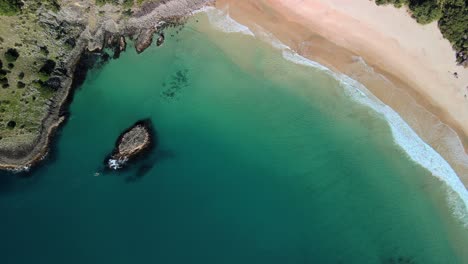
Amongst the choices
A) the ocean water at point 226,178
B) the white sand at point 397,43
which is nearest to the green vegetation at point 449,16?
the white sand at point 397,43

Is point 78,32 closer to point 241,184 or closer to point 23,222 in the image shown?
point 23,222

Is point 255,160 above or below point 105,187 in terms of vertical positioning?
above

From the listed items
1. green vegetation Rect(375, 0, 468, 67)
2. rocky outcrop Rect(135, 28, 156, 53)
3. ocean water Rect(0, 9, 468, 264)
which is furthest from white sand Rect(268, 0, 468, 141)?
rocky outcrop Rect(135, 28, 156, 53)

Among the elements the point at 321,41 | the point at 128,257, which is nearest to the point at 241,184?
the point at 128,257

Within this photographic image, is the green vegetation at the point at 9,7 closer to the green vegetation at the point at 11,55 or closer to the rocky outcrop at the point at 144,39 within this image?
the green vegetation at the point at 11,55

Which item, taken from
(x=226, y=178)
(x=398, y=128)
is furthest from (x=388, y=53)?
(x=226, y=178)

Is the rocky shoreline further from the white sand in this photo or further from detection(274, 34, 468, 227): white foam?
detection(274, 34, 468, 227): white foam

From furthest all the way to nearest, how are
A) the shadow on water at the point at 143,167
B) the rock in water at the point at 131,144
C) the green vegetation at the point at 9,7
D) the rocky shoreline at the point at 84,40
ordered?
the shadow on water at the point at 143,167 < the rock in water at the point at 131,144 < the rocky shoreline at the point at 84,40 < the green vegetation at the point at 9,7
